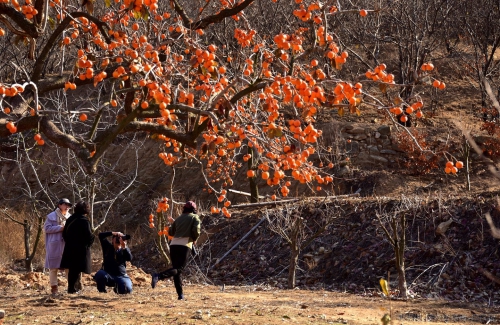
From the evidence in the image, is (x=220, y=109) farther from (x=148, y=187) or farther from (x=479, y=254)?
(x=148, y=187)

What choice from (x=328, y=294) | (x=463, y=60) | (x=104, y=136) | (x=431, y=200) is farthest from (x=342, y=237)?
(x=463, y=60)

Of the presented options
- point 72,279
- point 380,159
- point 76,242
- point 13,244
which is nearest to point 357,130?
point 380,159

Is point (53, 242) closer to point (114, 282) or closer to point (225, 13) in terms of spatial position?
point (114, 282)

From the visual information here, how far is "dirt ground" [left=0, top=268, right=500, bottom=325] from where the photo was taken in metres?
6.62

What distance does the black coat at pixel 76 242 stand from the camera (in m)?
8.31

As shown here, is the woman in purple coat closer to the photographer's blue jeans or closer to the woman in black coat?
the woman in black coat

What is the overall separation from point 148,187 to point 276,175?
14834 mm

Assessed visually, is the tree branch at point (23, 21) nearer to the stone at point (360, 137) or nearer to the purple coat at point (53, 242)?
the purple coat at point (53, 242)

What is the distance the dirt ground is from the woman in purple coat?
35 centimetres

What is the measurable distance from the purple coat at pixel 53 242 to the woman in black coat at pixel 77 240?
0.14 meters

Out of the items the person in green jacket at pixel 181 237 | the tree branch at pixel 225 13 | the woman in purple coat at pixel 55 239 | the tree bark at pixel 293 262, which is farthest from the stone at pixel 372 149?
the tree branch at pixel 225 13

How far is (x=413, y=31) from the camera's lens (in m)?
17.8

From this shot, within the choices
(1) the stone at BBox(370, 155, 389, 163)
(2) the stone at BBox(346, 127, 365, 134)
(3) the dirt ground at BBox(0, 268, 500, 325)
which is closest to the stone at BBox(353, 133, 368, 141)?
(2) the stone at BBox(346, 127, 365, 134)

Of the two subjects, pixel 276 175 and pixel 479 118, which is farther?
pixel 479 118
